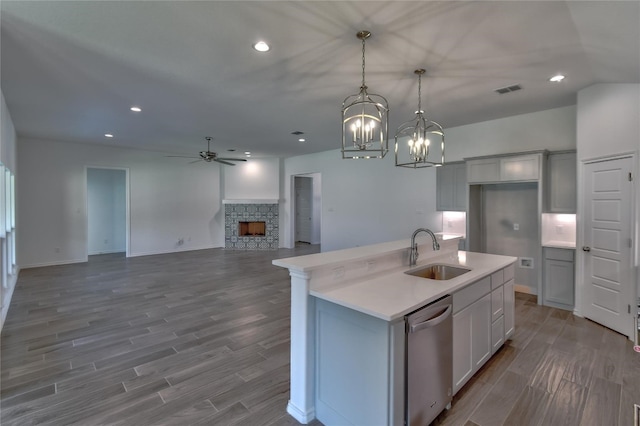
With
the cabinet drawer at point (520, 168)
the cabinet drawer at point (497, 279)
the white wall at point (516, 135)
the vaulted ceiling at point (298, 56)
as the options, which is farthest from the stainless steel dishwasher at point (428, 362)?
the white wall at point (516, 135)

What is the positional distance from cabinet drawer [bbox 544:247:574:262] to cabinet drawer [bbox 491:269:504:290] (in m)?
1.93

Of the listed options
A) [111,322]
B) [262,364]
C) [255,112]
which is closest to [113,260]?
[111,322]

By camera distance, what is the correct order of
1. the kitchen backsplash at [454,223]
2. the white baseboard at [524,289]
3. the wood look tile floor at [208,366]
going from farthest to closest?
→ 1. the kitchen backsplash at [454,223]
2. the white baseboard at [524,289]
3. the wood look tile floor at [208,366]

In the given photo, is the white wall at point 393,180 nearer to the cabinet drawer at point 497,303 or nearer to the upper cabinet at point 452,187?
the upper cabinet at point 452,187

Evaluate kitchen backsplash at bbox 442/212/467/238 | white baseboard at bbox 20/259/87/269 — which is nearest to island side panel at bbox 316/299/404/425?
kitchen backsplash at bbox 442/212/467/238

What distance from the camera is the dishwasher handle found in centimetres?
175

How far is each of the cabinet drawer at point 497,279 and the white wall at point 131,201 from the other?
27.0 ft

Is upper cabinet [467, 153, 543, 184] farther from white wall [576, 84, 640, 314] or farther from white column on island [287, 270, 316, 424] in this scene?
white column on island [287, 270, 316, 424]

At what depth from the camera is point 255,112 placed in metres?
4.69

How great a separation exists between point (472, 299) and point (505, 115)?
3666 mm

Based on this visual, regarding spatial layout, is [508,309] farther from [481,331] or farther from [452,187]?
[452,187]

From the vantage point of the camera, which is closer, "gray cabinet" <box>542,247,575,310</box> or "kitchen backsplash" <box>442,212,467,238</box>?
"gray cabinet" <box>542,247,575,310</box>

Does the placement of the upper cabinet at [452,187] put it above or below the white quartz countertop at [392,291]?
above

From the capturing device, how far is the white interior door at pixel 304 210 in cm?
1069
